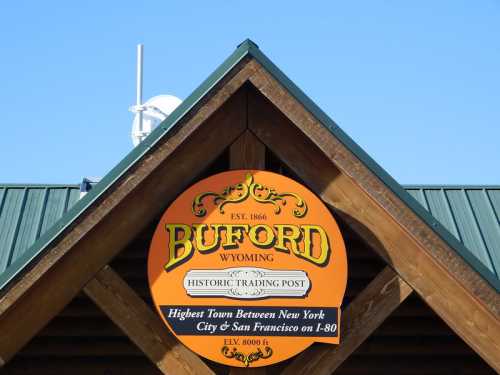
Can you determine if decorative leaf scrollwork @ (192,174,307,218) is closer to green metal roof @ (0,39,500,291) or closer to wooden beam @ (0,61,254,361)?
wooden beam @ (0,61,254,361)

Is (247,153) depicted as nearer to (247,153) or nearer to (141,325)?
(247,153)

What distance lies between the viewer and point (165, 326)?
809 cm

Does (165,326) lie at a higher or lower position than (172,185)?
lower

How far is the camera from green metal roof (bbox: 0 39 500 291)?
7758 mm

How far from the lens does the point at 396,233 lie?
8.23 meters

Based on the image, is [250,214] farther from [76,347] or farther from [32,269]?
[76,347]

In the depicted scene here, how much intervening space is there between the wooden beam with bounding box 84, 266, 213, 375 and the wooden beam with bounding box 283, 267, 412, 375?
870mm

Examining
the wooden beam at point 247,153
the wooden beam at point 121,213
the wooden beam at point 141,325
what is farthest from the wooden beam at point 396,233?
the wooden beam at point 141,325

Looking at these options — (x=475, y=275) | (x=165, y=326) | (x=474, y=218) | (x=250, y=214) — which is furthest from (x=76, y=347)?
(x=474, y=218)

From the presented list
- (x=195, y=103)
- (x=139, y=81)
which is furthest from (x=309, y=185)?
(x=139, y=81)

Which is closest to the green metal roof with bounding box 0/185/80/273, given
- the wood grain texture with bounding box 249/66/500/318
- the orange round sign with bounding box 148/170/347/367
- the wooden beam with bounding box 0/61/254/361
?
the wooden beam with bounding box 0/61/254/361

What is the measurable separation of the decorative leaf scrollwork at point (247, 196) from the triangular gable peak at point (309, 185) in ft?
0.96

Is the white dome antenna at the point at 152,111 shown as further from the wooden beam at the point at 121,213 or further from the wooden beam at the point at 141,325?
the wooden beam at the point at 141,325

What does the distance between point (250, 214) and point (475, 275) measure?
6.54ft
